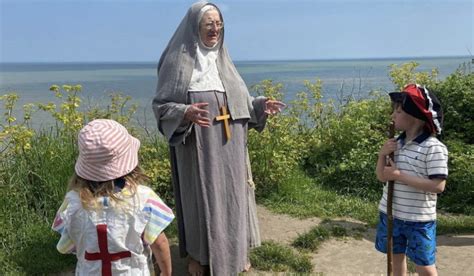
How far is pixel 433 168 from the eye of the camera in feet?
10.2

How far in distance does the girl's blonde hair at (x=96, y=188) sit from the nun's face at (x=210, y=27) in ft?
4.88

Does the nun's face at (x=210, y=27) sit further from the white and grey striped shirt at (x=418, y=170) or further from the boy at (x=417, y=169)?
the white and grey striped shirt at (x=418, y=170)

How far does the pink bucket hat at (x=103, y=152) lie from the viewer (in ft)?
7.73

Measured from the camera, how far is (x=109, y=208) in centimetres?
243

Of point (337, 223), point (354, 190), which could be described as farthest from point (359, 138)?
point (337, 223)

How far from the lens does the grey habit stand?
3.70 metres

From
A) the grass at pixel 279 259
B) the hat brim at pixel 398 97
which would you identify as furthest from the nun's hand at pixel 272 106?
the grass at pixel 279 259

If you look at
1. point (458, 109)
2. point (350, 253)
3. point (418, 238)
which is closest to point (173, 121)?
point (418, 238)

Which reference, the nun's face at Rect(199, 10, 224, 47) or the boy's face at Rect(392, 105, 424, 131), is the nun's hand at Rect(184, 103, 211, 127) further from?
the boy's face at Rect(392, 105, 424, 131)

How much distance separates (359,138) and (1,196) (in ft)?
14.0

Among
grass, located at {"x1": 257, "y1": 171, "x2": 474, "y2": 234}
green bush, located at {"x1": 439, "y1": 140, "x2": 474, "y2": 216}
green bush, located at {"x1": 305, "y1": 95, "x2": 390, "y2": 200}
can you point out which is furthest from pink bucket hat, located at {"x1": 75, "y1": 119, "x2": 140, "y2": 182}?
green bush, located at {"x1": 439, "y1": 140, "x2": 474, "y2": 216}

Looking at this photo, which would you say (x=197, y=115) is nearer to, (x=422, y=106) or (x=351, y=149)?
(x=422, y=106)

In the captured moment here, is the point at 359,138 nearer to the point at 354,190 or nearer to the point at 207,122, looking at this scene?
the point at 354,190

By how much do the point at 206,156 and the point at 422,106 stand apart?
1460mm
